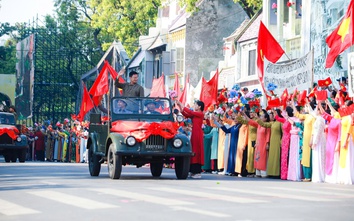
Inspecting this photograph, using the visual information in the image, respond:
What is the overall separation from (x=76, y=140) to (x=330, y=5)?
18848mm

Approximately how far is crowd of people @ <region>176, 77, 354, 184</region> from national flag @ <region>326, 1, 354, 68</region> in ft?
2.87

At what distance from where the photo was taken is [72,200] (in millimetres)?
13961

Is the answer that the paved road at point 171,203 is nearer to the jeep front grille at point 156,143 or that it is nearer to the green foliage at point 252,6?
the jeep front grille at point 156,143

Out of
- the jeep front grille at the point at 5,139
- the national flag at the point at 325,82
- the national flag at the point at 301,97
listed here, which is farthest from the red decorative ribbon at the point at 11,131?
the national flag at the point at 325,82

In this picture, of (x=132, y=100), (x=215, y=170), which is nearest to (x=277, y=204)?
(x=132, y=100)

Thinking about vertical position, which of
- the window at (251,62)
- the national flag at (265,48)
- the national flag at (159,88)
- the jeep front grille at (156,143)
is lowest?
the jeep front grille at (156,143)

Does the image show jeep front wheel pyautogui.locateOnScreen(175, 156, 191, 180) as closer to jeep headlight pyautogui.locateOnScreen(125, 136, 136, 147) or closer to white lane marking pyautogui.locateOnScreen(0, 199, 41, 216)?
jeep headlight pyautogui.locateOnScreen(125, 136, 136, 147)

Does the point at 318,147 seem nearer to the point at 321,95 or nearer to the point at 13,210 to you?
the point at 321,95

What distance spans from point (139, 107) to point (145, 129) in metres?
1.31

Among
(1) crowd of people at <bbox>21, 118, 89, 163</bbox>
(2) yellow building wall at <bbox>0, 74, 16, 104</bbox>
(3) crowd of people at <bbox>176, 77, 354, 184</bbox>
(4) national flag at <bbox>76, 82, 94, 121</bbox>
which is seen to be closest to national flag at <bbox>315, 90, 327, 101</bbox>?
(3) crowd of people at <bbox>176, 77, 354, 184</bbox>

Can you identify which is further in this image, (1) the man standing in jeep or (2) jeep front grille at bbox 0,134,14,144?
(2) jeep front grille at bbox 0,134,14,144

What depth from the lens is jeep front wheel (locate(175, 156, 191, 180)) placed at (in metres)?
21.5

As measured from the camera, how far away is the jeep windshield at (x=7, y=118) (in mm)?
40812

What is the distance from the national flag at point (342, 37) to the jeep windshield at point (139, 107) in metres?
4.14
